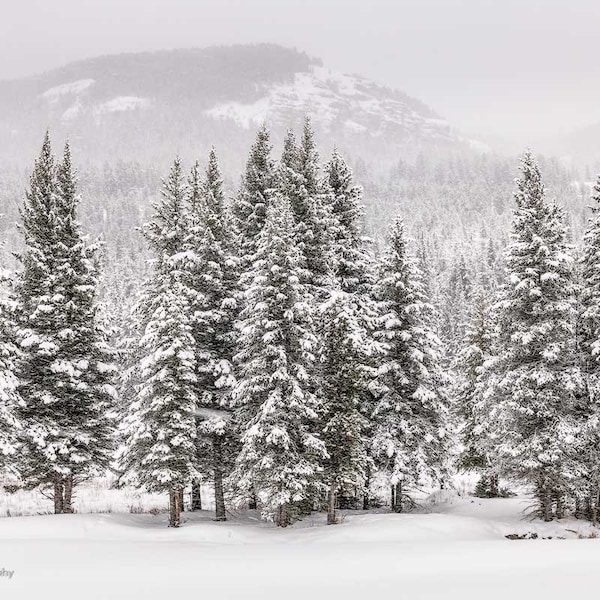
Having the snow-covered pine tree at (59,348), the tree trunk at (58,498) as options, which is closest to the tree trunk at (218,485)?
the snow-covered pine tree at (59,348)

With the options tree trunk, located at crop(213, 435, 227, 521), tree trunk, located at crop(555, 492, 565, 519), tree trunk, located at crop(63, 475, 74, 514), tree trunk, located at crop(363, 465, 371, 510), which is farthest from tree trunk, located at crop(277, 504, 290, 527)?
tree trunk, located at crop(555, 492, 565, 519)

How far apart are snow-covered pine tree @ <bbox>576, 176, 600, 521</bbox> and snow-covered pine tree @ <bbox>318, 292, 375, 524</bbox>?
8.56 m

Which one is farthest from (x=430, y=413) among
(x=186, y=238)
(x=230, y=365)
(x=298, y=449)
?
(x=186, y=238)

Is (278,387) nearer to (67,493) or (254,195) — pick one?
(67,493)

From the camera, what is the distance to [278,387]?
2094cm

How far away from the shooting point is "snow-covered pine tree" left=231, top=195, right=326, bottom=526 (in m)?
20.4

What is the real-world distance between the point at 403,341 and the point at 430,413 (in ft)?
11.6

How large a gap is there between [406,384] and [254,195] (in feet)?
37.4

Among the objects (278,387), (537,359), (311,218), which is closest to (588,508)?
(537,359)

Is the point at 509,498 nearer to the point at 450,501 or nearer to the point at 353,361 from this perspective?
the point at 450,501

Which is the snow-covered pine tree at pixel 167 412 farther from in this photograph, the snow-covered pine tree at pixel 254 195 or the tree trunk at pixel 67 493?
the snow-covered pine tree at pixel 254 195

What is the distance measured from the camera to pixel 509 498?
29.8m

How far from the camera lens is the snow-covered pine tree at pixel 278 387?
20.4m

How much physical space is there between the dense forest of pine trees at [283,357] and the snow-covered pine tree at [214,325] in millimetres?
93
